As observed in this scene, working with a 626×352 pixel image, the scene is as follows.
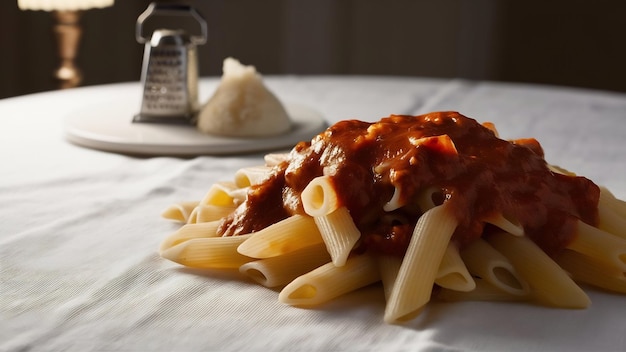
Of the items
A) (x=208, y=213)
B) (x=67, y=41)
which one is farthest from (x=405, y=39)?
(x=208, y=213)

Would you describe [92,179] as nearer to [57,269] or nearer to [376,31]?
[57,269]

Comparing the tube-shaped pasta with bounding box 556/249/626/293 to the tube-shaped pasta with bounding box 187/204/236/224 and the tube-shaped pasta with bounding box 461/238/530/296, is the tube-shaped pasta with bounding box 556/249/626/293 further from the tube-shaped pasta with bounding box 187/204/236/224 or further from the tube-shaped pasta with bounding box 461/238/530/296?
the tube-shaped pasta with bounding box 187/204/236/224

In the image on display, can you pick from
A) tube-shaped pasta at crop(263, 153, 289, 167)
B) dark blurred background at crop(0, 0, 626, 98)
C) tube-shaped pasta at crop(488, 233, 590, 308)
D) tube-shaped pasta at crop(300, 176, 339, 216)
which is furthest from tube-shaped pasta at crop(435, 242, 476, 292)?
dark blurred background at crop(0, 0, 626, 98)

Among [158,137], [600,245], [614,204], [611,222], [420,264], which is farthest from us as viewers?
[158,137]

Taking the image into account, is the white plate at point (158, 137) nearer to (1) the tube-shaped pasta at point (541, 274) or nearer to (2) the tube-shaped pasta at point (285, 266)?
(2) the tube-shaped pasta at point (285, 266)

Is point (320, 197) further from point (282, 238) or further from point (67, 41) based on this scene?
point (67, 41)

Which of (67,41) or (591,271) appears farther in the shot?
(67,41)

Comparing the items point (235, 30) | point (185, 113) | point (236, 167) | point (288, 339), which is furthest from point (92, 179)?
point (235, 30)
